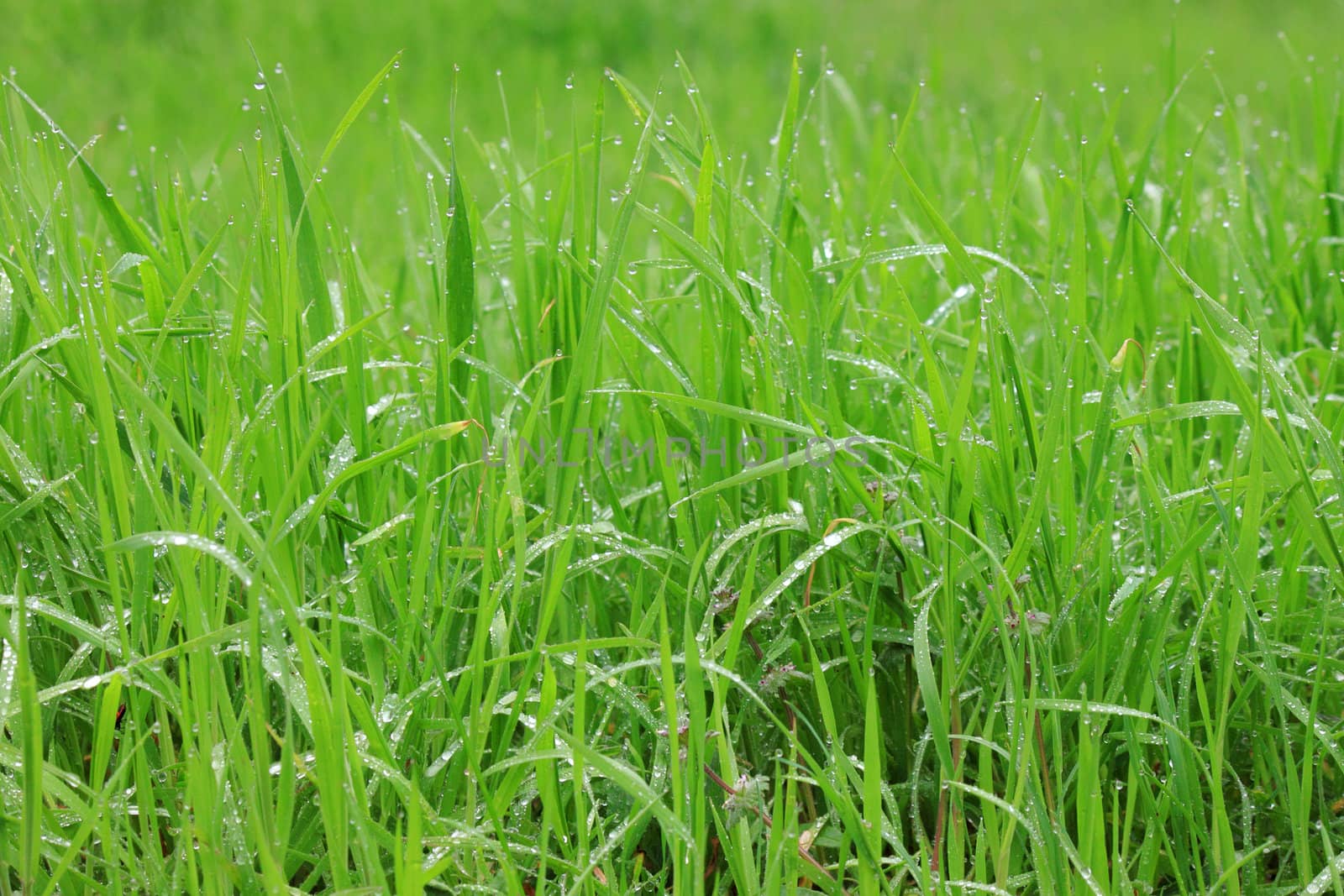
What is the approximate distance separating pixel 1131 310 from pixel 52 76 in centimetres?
510

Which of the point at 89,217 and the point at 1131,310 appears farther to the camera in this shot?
the point at 89,217

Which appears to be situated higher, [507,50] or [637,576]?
[507,50]

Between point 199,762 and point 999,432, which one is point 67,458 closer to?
point 199,762

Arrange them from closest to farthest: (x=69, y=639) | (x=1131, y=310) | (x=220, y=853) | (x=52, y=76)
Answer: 1. (x=220, y=853)
2. (x=69, y=639)
3. (x=1131, y=310)
4. (x=52, y=76)

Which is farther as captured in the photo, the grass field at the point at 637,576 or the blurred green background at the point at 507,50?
the blurred green background at the point at 507,50

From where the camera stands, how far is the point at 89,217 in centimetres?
277

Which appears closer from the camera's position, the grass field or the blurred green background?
the grass field

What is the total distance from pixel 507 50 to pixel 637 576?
506 cm

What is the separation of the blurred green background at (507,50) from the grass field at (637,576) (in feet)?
10.7

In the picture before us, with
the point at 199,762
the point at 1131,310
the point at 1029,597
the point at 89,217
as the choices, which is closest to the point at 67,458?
the point at 199,762

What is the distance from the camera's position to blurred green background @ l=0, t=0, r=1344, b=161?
193 inches

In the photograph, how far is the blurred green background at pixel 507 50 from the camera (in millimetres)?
4910

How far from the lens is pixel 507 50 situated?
5.81 metres

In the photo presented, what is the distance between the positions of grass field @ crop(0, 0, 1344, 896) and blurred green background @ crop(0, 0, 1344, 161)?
326cm
